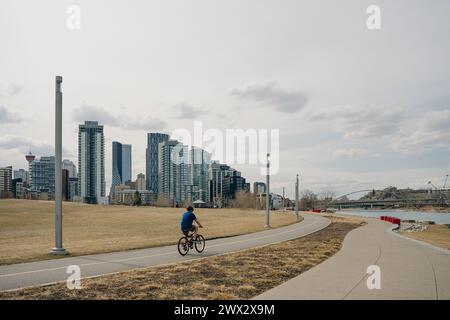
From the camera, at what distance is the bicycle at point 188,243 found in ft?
53.5

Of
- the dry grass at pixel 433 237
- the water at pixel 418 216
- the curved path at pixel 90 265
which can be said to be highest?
the curved path at pixel 90 265

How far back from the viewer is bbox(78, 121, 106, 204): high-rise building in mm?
155500

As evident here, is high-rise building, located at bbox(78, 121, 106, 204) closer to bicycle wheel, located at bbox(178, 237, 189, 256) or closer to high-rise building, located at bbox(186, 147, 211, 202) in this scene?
high-rise building, located at bbox(186, 147, 211, 202)

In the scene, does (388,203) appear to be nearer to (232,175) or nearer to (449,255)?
(232,175)

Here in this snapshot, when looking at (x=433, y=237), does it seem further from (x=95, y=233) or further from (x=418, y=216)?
(x=418, y=216)

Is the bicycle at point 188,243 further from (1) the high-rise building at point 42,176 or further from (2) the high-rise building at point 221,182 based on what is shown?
(1) the high-rise building at point 42,176

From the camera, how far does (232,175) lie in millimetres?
178875

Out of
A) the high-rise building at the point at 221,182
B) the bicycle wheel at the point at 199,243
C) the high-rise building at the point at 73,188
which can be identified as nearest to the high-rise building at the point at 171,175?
the high-rise building at the point at 221,182

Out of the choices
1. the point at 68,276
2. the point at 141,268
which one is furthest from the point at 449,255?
the point at 68,276

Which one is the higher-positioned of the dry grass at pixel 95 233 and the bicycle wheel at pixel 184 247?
the bicycle wheel at pixel 184 247

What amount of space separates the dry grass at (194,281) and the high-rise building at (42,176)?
640ft

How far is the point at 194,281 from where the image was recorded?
10438mm

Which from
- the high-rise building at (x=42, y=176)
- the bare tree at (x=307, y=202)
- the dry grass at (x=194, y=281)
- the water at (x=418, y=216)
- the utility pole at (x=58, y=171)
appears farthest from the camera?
the high-rise building at (x=42, y=176)

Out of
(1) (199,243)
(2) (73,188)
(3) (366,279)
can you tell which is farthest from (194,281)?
(2) (73,188)
